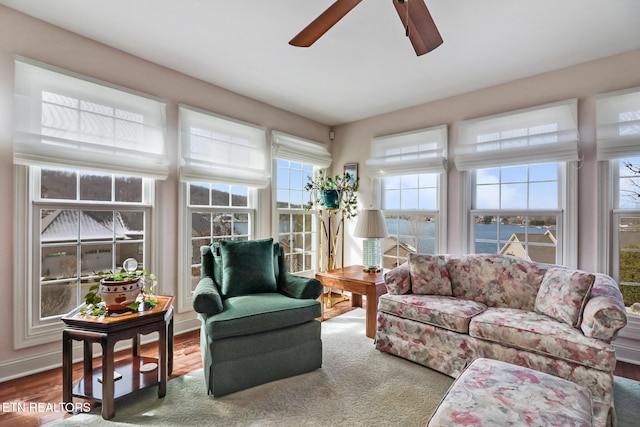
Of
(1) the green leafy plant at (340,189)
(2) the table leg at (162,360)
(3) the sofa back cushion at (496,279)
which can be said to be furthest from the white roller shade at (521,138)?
(2) the table leg at (162,360)

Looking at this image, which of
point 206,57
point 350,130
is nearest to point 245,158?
point 206,57

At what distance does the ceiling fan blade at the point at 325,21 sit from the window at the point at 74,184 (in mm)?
1743

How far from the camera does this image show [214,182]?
3.29m

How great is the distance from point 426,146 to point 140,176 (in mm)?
3094

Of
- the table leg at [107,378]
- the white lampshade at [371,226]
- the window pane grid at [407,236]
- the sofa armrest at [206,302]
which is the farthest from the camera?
the window pane grid at [407,236]

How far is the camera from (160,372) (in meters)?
1.99

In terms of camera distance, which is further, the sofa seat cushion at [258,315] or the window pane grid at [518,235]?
the window pane grid at [518,235]

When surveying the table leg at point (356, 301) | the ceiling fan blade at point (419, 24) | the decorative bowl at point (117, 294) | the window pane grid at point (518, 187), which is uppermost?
the ceiling fan blade at point (419, 24)

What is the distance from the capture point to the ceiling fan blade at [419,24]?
155 cm

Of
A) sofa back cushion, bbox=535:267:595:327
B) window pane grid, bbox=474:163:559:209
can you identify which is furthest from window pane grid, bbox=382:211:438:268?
sofa back cushion, bbox=535:267:595:327

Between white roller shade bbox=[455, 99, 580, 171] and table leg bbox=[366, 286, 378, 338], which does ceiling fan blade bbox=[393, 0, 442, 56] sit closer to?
white roller shade bbox=[455, 99, 580, 171]

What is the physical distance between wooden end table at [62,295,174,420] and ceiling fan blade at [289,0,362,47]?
1.90 metres

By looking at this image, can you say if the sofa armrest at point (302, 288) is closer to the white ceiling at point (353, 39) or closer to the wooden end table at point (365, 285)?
the wooden end table at point (365, 285)

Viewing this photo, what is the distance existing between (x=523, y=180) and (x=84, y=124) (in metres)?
4.05
